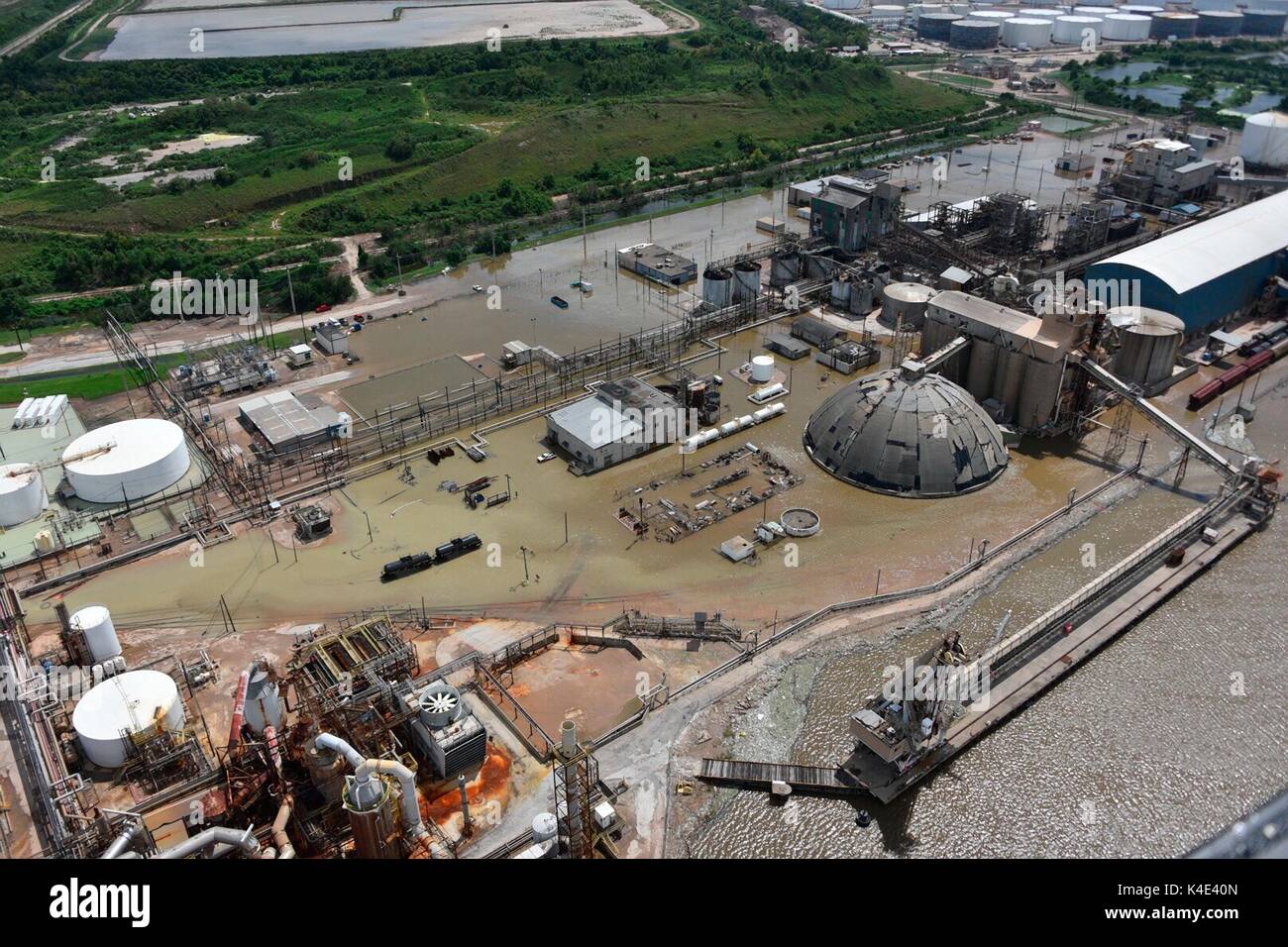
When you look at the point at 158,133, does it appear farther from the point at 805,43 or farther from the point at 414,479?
the point at 805,43

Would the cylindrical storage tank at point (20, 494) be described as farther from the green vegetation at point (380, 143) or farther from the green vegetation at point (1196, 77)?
the green vegetation at point (1196, 77)

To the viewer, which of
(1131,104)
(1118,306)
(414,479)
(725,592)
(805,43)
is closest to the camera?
(725,592)

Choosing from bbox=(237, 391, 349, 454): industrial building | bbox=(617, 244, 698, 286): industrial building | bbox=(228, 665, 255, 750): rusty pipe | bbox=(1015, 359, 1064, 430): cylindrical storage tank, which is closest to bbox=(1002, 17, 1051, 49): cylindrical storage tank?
bbox=(617, 244, 698, 286): industrial building

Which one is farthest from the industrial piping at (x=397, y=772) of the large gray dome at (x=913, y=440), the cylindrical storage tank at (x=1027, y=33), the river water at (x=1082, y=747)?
the cylindrical storage tank at (x=1027, y=33)

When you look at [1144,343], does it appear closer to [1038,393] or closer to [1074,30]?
[1038,393]

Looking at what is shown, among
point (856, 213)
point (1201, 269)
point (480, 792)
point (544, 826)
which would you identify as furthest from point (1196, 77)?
point (544, 826)

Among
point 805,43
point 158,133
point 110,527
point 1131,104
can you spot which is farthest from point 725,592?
point 805,43
